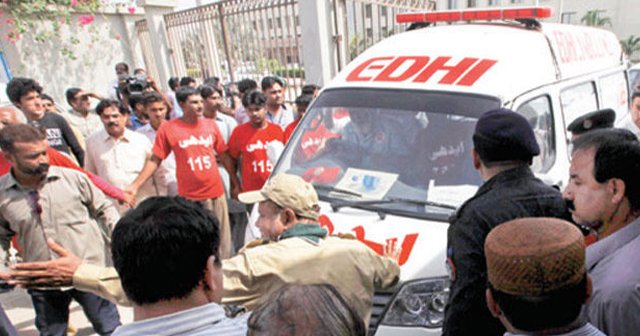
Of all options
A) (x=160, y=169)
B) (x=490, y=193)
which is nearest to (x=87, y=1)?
(x=160, y=169)

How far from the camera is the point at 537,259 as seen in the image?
101 centimetres

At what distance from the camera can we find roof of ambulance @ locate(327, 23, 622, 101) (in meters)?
2.73

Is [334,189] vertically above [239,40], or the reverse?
[239,40]

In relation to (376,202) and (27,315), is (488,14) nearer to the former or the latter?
(376,202)

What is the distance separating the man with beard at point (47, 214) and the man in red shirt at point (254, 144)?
136 centimetres

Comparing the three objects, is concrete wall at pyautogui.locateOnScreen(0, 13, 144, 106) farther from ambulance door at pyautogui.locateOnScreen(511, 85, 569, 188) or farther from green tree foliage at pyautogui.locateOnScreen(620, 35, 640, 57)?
green tree foliage at pyautogui.locateOnScreen(620, 35, 640, 57)

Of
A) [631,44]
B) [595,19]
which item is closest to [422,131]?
[595,19]

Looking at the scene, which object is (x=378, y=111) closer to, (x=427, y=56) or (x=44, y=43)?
(x=427, y=56)

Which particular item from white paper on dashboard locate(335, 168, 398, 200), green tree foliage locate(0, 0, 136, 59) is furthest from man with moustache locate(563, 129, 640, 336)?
green tree foliage locate(0, 0, 136, 59)

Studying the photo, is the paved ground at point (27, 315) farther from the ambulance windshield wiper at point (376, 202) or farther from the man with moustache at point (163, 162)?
the ambulance windshield wiper at point (376, 202)

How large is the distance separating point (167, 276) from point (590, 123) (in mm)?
3066

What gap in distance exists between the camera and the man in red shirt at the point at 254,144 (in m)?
3.93

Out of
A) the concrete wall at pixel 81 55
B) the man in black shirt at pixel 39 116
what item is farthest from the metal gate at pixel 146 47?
the man in black shirt at pixel 39 116

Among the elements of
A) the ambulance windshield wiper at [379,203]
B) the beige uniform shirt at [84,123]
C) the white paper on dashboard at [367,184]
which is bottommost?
the beige uniform shirt at [84,123]
